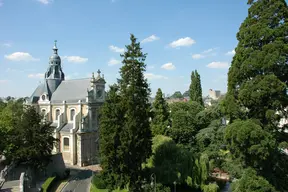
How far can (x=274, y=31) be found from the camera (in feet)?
51.6

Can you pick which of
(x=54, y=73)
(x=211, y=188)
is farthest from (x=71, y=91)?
(x=211, y=188)

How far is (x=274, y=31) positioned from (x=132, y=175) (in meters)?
17.7

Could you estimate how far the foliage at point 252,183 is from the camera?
1566 centimetres

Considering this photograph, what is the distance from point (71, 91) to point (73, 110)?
12.7 ft

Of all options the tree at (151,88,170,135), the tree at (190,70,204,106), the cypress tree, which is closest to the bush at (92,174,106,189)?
the tree at (151,88,170,135)

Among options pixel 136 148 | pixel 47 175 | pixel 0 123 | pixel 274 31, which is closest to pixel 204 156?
pixel 136 148

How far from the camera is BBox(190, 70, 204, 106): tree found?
166 ft

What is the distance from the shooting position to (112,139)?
2453 cm

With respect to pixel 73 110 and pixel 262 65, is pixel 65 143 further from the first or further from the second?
pixel 262 65

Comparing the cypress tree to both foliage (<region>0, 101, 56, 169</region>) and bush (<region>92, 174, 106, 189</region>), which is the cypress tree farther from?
foliage (<region>0, 101, 56, 169</region>)

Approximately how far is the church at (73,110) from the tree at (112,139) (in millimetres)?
11109

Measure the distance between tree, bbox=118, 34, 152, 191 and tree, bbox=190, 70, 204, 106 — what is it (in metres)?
26.9

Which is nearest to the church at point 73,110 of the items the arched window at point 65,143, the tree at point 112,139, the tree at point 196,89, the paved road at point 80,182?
the arched window at point 65,143

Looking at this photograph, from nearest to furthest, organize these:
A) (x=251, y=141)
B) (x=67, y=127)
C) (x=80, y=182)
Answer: (x=251, y=141), (x=80, y=182), (x=67, y=127)
